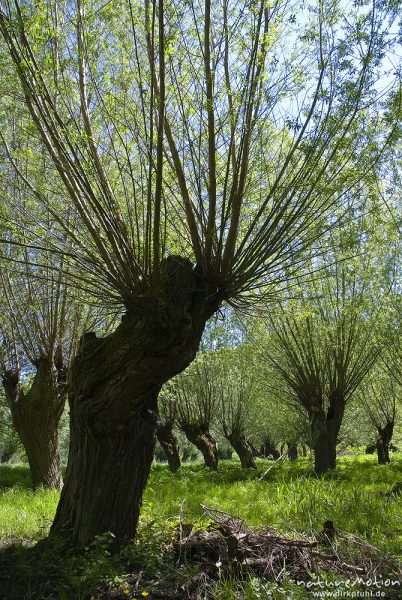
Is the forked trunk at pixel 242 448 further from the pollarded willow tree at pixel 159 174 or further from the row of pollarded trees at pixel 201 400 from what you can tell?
the pollarded willow tree at pixel 159 174

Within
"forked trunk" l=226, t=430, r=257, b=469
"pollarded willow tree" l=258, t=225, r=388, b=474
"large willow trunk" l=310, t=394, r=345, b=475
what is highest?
"pollarded willow tree" l=258, t=225, r=388, b=474

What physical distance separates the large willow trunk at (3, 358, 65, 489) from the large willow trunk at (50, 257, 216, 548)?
186 inches

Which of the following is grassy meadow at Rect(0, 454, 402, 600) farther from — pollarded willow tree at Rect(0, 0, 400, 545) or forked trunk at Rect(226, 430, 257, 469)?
forked trunk at Rect(226, 430, 257, 469)

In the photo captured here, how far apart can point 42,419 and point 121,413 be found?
547 cm

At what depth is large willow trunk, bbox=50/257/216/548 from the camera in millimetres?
4109

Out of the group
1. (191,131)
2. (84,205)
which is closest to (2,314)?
(84,205)

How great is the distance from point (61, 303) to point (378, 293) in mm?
7069

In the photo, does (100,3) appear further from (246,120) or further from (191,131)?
(246,120)

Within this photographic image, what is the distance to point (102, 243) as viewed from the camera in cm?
438

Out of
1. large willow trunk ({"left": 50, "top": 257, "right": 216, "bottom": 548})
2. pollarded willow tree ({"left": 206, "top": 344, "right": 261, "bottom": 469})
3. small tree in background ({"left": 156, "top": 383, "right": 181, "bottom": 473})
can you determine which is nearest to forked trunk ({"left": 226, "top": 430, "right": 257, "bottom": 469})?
pollarded willow tree ({"left": 206, "top": 344, "right": 261, "bottom": 469})

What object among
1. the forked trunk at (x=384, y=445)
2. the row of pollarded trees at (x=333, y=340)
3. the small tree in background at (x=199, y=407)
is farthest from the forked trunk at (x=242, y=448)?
the row of pollarded trees at (x=333, y=340)

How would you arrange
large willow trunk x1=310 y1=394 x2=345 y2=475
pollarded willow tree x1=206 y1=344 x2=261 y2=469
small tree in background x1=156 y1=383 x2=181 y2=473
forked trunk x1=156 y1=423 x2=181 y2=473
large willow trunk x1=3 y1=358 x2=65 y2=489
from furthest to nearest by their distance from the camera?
forked trunk x1=156 y1=423 x2=181 y2=473, small tree in background x1=156 y1=383 x2=181 y2=473, pollarded willow tree x1=206 y1=344 x2=261 y2=469, large willow trunk x1=310 y1=394 x2=345 y2=475, large willow trunk x1=3 y1=358 x2=65 y2=489

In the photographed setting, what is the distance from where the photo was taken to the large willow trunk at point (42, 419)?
8.79 metres

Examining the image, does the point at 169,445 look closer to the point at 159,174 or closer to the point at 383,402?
the point at 383,402
